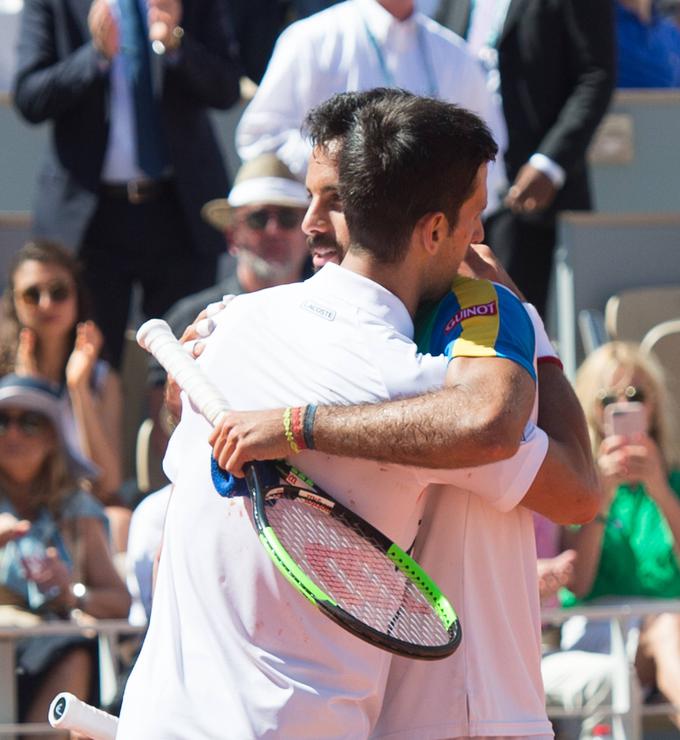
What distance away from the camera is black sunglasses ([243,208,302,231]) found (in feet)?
20.0

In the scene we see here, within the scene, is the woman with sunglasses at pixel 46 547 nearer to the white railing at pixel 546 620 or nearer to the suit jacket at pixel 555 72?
the white railing at pixel 546 620

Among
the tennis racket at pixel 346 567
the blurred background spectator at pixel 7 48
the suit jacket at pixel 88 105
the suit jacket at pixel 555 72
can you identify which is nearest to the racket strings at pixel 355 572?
the tennis racket at pixel 346 567

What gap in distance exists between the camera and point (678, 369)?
297 inches

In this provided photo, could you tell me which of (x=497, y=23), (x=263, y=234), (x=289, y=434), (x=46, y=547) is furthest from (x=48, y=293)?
(x=289, y=434)

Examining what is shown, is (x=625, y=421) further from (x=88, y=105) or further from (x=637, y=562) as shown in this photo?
(x=88, y=105)

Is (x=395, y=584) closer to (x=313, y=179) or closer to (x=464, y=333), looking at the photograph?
(x=464, y=333)

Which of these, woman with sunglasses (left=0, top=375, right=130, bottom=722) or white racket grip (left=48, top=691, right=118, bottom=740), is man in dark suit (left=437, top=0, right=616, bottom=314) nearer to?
woman with sunglasses (left=0, top=375, right=130, bottom=722)

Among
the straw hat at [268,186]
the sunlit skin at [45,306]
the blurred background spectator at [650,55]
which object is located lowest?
the sunlit skin at [45,306]

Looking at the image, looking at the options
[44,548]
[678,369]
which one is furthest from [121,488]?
[678,369]

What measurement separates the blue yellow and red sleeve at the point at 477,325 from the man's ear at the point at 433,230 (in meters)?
0.10

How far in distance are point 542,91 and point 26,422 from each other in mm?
2758

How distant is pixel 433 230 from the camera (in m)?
2.60

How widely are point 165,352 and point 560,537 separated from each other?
336 cm

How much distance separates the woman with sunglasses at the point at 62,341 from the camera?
6.44 metres
